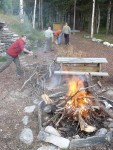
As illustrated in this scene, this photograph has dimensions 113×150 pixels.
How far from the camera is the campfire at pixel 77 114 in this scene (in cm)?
699

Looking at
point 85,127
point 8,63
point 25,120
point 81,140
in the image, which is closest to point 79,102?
point 85,127

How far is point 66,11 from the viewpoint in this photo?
1569 inches

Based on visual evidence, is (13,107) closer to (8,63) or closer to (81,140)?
(81,140)

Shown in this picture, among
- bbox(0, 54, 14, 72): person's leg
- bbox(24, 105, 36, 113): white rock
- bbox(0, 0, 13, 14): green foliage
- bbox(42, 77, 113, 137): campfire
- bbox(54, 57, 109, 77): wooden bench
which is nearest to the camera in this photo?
bbox(42, 77, 113, 137): campfire

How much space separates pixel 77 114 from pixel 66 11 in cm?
3424

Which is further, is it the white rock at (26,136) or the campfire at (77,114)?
the campfire at (77,114)

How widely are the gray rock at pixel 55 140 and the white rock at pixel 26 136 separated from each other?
11.2 inches

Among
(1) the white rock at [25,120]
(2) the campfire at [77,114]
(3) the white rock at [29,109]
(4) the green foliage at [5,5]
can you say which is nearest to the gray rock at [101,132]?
(2) the campfire at [77,114]

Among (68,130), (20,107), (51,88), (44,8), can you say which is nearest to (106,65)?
(51,88)

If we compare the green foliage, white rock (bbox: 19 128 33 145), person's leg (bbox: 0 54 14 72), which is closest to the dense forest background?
the green foliage

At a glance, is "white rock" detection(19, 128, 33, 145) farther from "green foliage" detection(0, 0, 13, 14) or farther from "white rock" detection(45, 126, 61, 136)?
"green foliage" detection(0, 0, 13, 14)

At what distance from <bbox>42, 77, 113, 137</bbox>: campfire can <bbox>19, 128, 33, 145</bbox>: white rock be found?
462 millimetres

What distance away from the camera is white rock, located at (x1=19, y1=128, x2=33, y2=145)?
6.77 meters

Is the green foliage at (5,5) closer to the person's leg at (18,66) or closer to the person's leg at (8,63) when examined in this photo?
the person's leg at (8,63)
